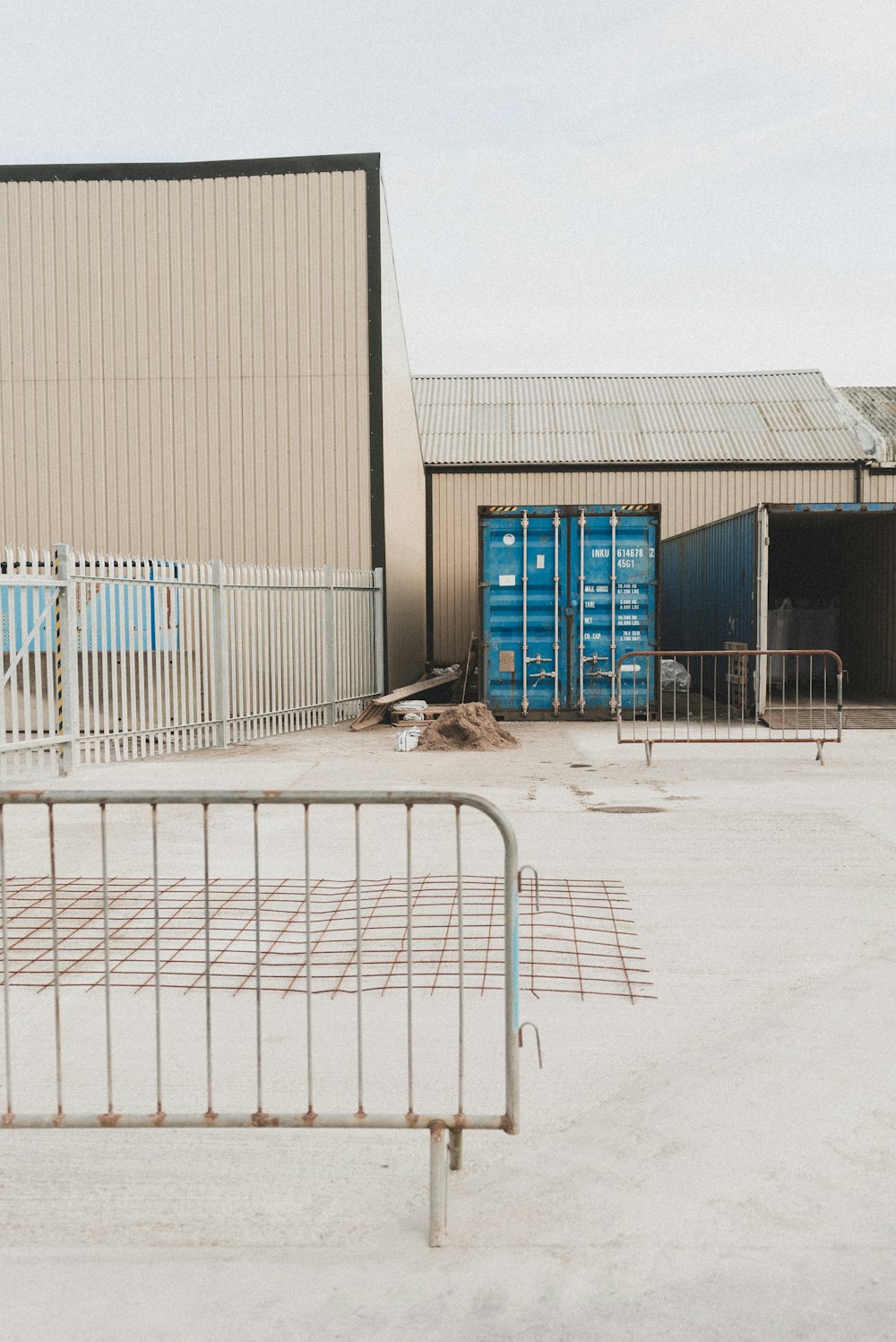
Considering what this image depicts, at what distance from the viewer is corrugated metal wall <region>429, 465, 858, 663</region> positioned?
26.2 metres

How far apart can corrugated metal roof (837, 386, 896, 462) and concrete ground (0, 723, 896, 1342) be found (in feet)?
77.6

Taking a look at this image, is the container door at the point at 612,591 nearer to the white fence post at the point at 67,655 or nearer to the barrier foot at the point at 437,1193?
the white fence post at the point at 67,655

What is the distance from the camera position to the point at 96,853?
8.31 meters

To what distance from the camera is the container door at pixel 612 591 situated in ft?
55.9

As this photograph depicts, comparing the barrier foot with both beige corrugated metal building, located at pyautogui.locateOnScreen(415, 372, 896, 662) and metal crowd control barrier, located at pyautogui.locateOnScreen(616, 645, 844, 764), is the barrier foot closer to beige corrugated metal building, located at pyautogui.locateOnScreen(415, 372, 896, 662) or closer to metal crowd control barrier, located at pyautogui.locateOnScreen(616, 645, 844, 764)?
metal crowd control barrier, located at pyautogui.locateOnScreen(616, 645, 844, 764)

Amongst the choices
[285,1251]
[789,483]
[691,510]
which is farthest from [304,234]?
[285,1251]

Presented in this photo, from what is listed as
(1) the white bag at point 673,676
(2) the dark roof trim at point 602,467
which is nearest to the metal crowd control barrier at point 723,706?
(1) the white bag at point 673,676

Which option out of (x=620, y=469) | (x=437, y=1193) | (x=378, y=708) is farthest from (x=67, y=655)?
(x=620, y=469)

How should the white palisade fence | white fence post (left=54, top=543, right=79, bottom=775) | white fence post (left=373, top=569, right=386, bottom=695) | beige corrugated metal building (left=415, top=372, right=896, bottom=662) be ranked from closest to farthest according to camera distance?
white fence post (left=54, top=543, right=79, bottom=775) → the white palisade fence → white fence post (left=373, top=569, right=386, bottom=695) → beige corrugated metal building (left=415, top=372, right=896, bottom=662)

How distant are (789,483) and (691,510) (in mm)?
2454

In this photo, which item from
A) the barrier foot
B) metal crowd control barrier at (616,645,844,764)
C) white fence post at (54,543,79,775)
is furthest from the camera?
metal crowd control barrier at (616,645,844,764)

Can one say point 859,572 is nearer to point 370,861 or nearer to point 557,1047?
point 370,861

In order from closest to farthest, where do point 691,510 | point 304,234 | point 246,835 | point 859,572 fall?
1. point 246,835
2. point 304,234
3. point 859,572
4. point 691,510

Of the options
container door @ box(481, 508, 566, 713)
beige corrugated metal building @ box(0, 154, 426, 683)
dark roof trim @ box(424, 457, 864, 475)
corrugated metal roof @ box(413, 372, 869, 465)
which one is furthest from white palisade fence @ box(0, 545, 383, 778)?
corrugated metal roof @ box(413, 372, 869, 465)
